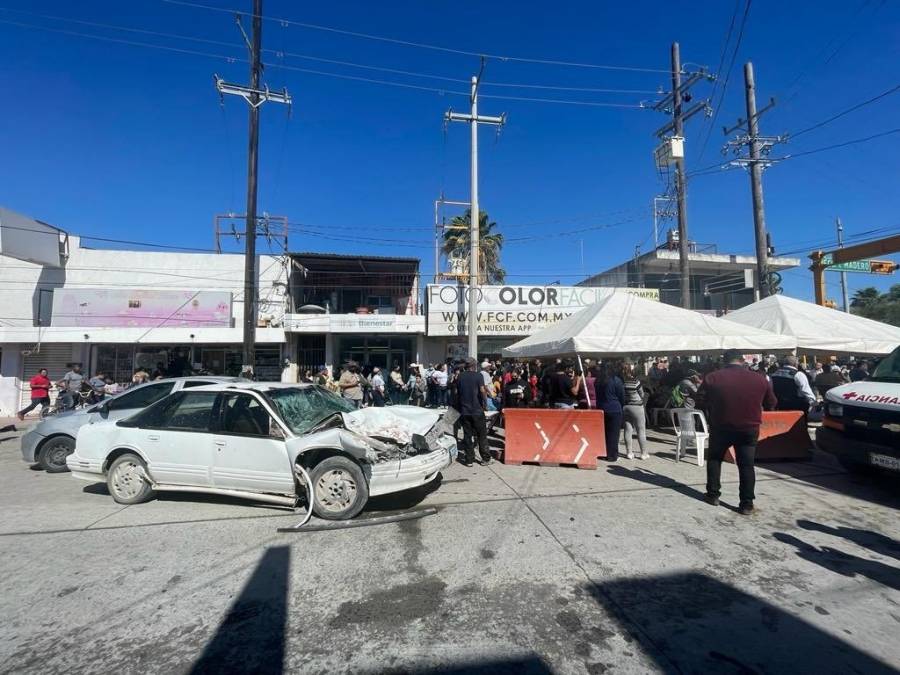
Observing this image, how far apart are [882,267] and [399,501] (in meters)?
29.6

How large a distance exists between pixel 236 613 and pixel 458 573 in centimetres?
168

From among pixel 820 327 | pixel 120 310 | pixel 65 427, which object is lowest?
pixel 65 427

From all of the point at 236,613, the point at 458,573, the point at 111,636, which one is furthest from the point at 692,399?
the point at 111,636

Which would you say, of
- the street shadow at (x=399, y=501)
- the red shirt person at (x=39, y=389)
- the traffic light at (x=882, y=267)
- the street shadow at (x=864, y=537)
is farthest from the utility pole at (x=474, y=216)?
the traffic light at (x=882, y=267)

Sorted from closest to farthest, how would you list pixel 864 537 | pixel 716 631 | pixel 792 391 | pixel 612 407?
pixel 716 631 → pixel 864 537 → pixel 612 407 → pixel 792 391

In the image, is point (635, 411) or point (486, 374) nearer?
point (635, 411)

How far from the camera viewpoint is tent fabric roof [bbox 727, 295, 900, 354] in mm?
9727

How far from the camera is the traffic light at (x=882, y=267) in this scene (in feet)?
74.1

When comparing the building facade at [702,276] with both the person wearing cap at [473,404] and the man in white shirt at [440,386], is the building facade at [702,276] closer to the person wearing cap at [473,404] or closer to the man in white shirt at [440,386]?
the man in white shirt at [440,386]

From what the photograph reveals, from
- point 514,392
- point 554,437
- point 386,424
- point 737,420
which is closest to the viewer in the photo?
point 737,420

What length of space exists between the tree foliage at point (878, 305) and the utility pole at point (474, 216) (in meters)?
38.6

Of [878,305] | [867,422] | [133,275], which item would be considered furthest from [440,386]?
[878,305]

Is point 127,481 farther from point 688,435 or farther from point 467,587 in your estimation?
point 688,435

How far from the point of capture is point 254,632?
2887 mm
